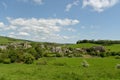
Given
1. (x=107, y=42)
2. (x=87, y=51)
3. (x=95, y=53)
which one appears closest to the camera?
(x=95, y=53)

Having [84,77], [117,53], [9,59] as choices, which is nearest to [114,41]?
[117,53]

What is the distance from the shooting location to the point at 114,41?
638 ft

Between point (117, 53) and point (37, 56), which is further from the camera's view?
point (117, 53)

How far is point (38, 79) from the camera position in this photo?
29156 millimetres

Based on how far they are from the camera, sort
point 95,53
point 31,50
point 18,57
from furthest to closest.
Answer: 1. point 95,53
2. point 31,50
3. point 18,57

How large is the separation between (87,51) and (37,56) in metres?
59.4

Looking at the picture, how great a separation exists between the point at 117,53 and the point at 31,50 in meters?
55.2

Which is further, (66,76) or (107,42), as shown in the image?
(107,42)

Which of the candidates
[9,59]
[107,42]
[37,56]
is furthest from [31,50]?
[107,42]

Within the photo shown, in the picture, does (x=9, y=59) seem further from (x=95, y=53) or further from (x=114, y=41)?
(x=114, y=41)

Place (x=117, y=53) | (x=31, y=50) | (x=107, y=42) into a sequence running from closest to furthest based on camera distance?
(x=31, y=50)
(x=117, y=53)
(x=107, y=42)

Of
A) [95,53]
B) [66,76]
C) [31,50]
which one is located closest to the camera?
[66,76]

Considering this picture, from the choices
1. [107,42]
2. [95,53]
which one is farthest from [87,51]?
[107,42]

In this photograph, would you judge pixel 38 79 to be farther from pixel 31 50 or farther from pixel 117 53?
pixel 117 53
